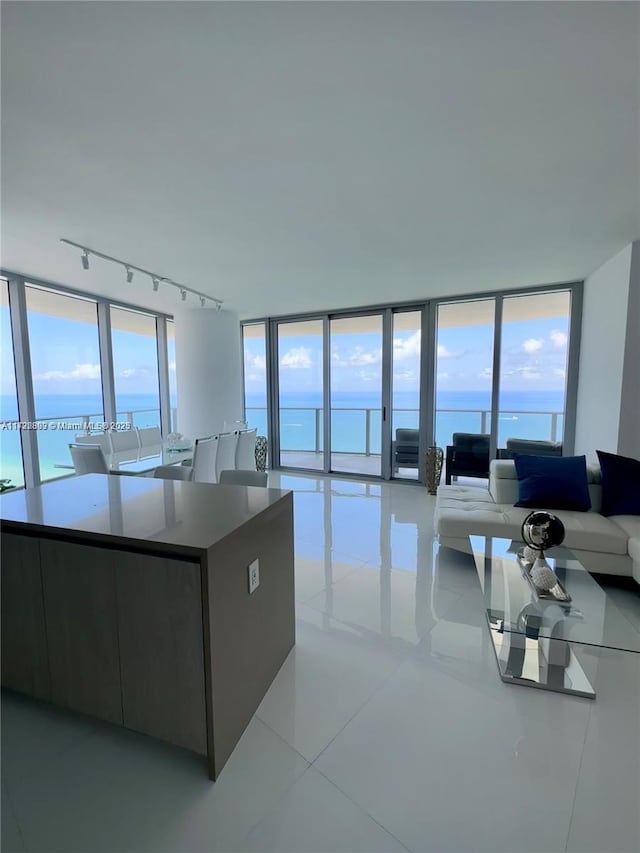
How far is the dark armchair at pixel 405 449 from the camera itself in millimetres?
5898

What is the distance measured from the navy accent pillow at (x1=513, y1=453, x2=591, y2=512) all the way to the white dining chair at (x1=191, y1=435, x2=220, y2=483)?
300cm

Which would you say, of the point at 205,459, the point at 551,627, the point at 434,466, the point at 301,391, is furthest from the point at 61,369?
the point at 551,627

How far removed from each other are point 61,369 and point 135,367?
1114mm

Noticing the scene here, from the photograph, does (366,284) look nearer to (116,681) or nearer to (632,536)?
(632,536)

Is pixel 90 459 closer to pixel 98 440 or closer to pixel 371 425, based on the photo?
pixel 98 440

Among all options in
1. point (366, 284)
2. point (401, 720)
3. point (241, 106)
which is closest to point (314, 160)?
point (241, 106)

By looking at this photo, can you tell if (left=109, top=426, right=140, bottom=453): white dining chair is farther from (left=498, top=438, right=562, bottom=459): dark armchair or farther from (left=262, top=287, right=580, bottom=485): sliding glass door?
(left=498, top=438, right=562, bottom=459): dark armchair

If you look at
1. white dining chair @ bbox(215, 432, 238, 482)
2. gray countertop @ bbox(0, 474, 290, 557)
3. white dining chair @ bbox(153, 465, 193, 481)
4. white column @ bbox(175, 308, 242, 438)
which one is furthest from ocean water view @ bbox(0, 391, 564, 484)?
gray countertop @ bbox(0, 474, 290, 557)

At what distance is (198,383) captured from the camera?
597cm

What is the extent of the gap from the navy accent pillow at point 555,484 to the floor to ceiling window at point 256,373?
4710 millimetres

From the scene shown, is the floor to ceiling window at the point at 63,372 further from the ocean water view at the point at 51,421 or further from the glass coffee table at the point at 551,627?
the glass coffee table at the point at 551,627

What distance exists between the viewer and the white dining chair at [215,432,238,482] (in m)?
4.27

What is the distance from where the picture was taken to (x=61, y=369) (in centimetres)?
518

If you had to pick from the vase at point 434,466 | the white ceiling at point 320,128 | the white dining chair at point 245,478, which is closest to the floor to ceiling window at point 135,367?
the white ceiling at point 320,128
